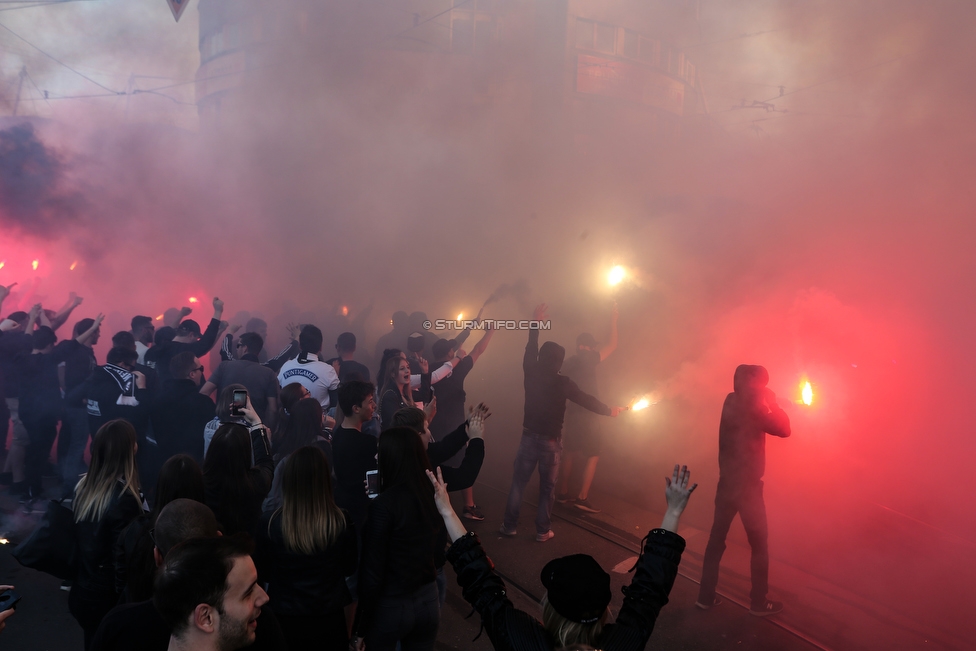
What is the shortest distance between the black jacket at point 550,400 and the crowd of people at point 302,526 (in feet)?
0.04

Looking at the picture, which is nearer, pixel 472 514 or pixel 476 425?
pixel 476 425

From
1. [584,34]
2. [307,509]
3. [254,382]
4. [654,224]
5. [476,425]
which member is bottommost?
[254,382]

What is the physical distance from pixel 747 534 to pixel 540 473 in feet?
4.64

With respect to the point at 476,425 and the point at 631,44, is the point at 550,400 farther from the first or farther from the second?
the point at 631,44

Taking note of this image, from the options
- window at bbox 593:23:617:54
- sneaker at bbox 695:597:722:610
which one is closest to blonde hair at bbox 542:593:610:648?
sneaker at bbox 695:597:722:610

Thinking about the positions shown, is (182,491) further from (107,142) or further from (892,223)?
(107,142)

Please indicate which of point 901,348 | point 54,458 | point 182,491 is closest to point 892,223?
point 901,348

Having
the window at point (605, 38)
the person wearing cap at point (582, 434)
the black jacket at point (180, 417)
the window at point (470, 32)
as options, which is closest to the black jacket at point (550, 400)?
the person wearing cap at point (582, 434)

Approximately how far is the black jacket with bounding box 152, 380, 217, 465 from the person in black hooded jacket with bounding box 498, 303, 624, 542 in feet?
7.11

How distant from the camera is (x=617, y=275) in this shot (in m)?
7.09

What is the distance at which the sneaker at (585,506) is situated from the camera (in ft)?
15.7

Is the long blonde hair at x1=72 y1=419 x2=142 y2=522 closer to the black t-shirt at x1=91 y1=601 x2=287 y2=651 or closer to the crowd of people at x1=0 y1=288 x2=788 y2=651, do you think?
the crowd of people at x1=0 y1=288 x2=788 y2=651

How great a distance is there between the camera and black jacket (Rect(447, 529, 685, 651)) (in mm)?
1171
